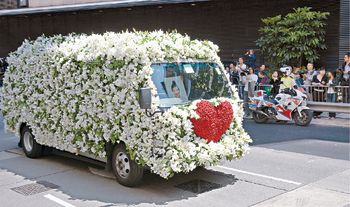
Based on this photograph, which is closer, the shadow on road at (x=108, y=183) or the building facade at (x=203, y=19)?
the shadow on road at (x=108, y=183)

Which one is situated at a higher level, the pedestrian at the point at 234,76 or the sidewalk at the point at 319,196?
the pedestrian at the point at 234,76

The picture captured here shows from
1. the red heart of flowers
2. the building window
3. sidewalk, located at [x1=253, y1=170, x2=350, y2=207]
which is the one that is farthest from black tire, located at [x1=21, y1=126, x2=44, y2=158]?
the building window

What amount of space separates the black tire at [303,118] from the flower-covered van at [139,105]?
578cm

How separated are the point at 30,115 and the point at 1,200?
2642mm

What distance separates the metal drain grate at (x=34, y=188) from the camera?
24.4 ft

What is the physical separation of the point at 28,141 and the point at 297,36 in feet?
39.9

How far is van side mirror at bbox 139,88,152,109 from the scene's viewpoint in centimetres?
656

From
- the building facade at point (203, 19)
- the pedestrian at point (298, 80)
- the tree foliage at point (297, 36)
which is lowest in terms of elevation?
the pedestrian at point (298, 80)

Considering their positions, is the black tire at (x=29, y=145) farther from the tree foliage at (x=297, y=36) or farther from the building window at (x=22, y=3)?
the building window at (x=22, y=3)

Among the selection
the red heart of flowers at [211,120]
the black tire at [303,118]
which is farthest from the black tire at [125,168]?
the black tire at [303,118]

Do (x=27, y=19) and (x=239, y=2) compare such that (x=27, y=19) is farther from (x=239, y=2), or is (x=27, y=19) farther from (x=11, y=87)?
(x=11, y=87)

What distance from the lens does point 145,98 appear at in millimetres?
6578

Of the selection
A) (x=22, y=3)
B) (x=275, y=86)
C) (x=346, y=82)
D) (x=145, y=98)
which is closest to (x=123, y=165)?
(x=145, y=98)

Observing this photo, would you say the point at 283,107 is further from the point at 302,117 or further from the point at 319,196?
the point at 319,196
